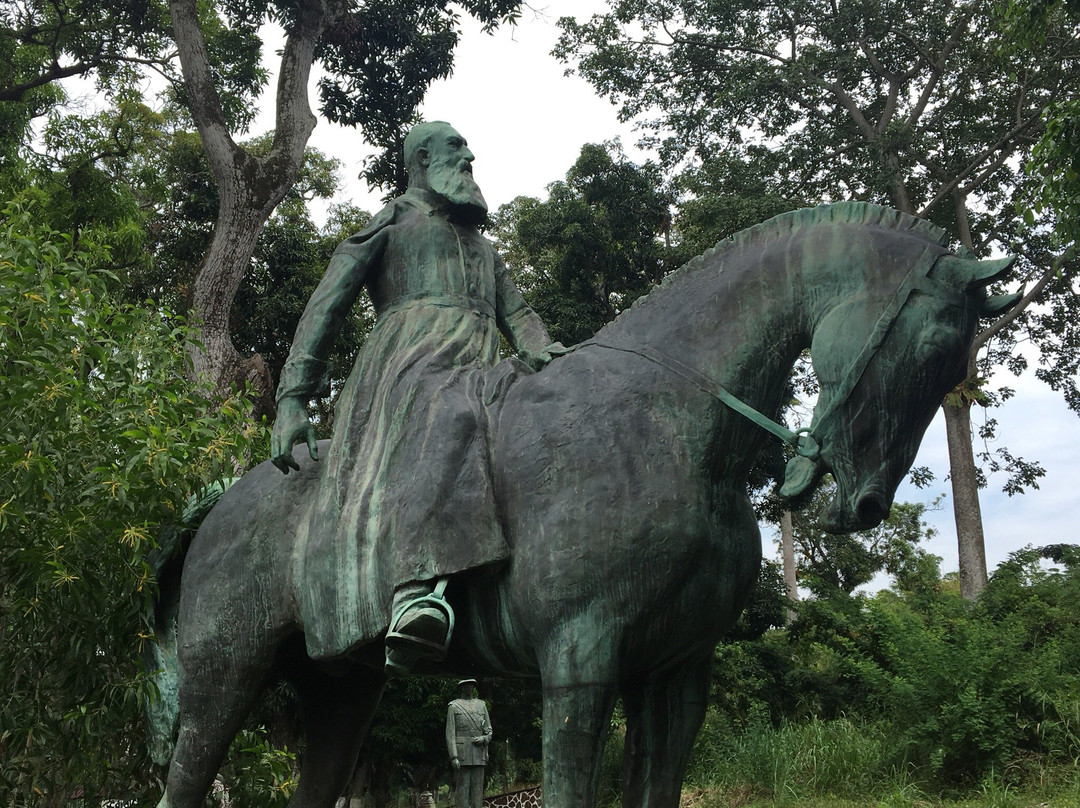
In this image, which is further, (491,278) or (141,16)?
(141,16)

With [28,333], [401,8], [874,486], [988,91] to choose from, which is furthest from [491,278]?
[988,91]

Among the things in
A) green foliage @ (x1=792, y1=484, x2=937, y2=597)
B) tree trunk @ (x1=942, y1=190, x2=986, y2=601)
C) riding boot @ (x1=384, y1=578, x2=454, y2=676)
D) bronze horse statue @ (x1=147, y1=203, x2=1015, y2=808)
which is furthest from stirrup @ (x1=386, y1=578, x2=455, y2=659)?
green foliage @ (x1=792, y1=484, x2=937, y2=597)

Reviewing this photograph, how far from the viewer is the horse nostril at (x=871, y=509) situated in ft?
9.20

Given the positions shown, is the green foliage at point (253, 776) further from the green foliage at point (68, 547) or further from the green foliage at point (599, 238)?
the green foliage at point (599, 238)

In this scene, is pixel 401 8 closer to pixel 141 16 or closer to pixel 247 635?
pixel 141 16

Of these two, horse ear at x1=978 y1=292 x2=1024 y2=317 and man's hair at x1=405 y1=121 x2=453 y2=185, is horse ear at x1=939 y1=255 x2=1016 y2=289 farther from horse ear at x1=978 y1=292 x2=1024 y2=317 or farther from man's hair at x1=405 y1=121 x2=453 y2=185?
man's hair at x1=405 y1=121 x2=453 y2=185

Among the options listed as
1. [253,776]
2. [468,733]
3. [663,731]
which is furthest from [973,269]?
[468,733]

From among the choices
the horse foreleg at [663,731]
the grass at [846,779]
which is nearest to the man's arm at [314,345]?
the horse foreleg at [663,731]

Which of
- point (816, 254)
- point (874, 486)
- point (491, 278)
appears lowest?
point (874, 486)

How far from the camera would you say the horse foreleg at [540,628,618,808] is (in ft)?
9.24

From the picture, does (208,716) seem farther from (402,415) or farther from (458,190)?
(458,190)

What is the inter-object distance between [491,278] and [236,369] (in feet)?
26.4

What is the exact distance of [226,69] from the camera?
15.8m

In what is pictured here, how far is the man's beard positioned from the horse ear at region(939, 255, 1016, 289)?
158 centimetres
